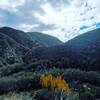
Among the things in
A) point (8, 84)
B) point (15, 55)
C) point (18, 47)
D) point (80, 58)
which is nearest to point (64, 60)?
point (80, 58)

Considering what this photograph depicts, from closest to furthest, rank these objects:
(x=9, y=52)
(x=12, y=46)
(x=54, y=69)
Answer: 1. (x=54, y=69)
2. (x=9, y=52)
3. (x=12, y=46)

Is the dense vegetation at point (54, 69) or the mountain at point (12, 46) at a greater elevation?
the mountain at point (12, 46)

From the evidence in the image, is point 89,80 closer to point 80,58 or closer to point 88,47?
point 80,58

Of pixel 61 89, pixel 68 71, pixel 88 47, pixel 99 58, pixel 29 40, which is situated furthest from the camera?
pixel 29 40

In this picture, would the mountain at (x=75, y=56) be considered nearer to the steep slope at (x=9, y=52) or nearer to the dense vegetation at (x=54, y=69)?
the dense vegetation at (x=54, y=69)

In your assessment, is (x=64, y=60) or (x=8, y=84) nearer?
(x=8, y=84)

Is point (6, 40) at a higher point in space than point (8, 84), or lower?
higher

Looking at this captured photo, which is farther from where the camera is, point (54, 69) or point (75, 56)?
point (75, 56)

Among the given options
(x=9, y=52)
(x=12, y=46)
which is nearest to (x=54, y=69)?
(x=9, y=52)

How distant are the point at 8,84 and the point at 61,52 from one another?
35150 mm

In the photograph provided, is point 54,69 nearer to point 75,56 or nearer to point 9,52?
point 75,56

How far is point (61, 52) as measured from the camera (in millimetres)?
104000

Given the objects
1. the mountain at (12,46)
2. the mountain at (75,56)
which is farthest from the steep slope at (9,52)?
the mountain at (75,56)

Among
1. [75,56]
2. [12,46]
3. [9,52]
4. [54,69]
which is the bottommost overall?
[54,69]
